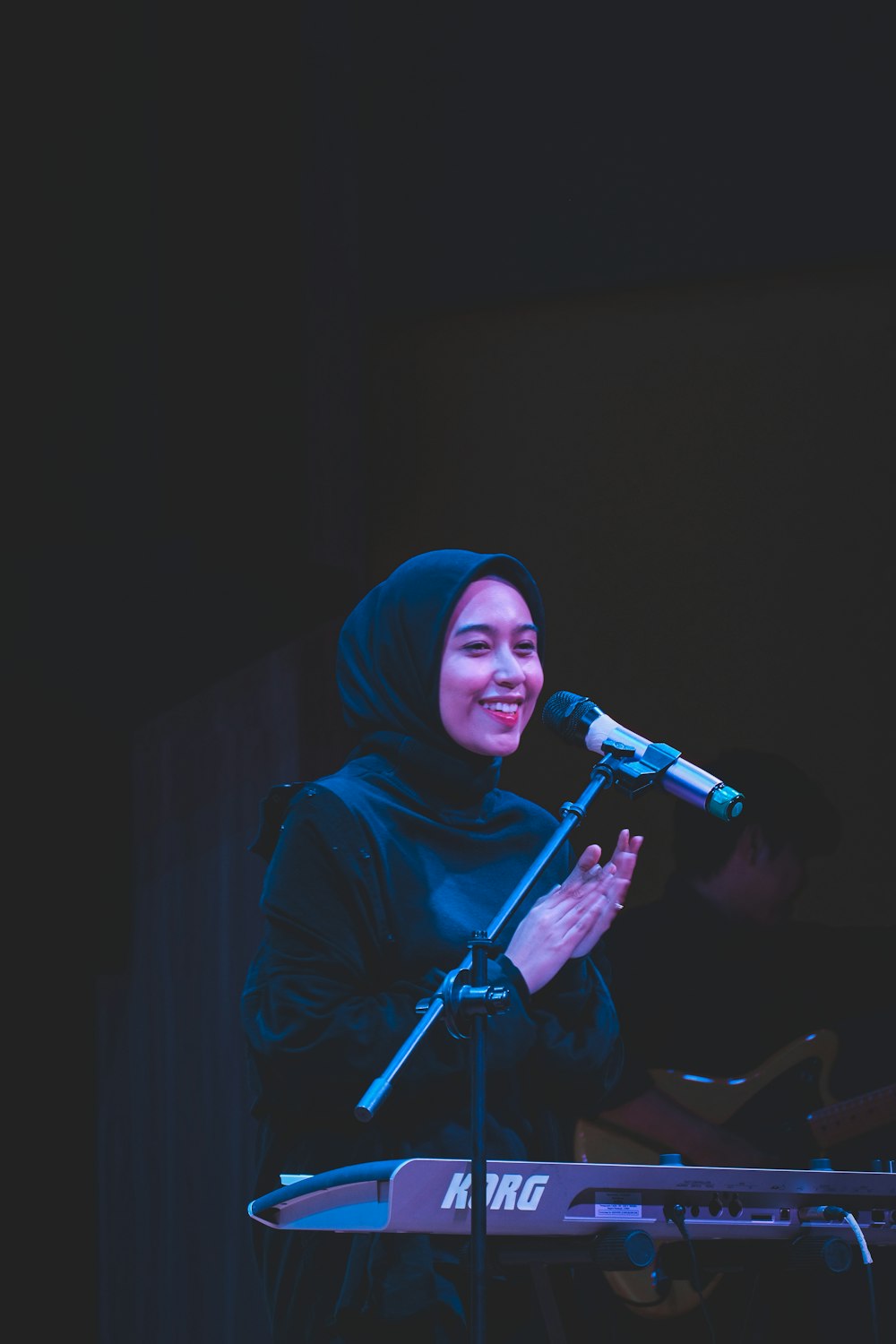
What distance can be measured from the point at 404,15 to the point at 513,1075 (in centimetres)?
308

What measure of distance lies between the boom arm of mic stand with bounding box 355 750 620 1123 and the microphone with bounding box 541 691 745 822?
0.09ft

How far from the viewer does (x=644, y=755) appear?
2.06 meters

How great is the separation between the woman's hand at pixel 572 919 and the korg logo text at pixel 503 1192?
45cm

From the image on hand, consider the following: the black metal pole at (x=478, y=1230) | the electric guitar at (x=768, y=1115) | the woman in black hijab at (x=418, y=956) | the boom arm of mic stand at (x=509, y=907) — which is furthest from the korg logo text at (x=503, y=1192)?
the electric guitar at (x=768, y=1115)

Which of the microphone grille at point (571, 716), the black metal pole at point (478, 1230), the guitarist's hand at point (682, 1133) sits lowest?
the guitarist's hand at point (682, 1133)

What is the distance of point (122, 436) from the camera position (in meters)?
3.51

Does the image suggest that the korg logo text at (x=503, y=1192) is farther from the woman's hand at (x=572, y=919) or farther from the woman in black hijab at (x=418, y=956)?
the woman's hand at (x=572, y=919)

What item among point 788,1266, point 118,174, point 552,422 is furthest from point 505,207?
point 788,1266

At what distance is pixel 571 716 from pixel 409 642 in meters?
0.38

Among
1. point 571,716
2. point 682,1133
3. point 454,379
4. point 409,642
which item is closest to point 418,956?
point 571,716

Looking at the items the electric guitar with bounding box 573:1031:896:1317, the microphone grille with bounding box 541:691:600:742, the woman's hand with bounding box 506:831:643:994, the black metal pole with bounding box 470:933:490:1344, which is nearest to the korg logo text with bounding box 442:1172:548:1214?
the black metal pole with bounding box 470:933:490:1344

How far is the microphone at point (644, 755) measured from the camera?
1950 millimetres

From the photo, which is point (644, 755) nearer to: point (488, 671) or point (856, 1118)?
point (488, 671)

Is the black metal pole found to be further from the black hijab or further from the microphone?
the black hijab
